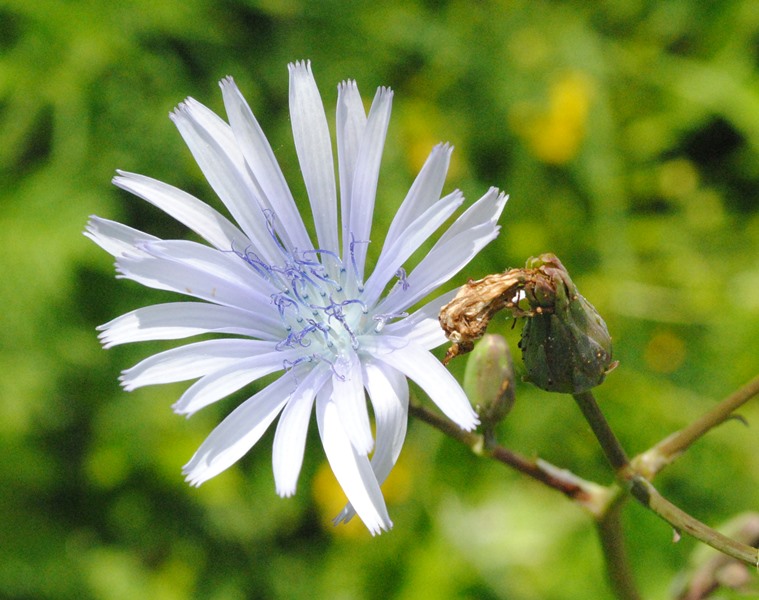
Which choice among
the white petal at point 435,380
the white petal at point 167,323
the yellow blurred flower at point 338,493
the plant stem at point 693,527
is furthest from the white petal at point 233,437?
the yellow blurred flower at point 338,493

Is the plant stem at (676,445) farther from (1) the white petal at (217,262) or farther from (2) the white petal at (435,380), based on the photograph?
(1) the white petal at (217,262)

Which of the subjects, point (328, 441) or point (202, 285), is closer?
point (328, 441)

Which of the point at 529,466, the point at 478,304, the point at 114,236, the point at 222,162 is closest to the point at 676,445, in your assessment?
the point at 529,466

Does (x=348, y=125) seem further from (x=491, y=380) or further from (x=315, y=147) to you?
(x=491, y=380)

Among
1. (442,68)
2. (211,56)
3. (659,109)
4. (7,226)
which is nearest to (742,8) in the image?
(659,109)

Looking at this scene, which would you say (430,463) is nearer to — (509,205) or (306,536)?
(306,536)

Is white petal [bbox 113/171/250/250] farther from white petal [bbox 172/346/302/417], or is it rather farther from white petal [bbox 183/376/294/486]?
white petal [bbox 183/376/294/486]
